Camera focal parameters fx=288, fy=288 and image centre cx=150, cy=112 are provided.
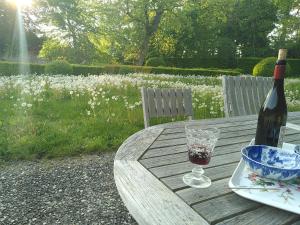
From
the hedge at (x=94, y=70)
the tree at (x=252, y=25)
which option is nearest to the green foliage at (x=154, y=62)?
the hedge at (x=94, y=70)

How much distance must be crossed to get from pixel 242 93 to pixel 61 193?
2120 millimetres

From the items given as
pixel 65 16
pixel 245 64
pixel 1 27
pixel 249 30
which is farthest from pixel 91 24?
pixel 249 30

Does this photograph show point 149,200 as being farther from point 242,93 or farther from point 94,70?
point 94,70

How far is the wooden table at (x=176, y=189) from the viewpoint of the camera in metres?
0.87

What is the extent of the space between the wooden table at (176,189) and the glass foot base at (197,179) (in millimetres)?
21

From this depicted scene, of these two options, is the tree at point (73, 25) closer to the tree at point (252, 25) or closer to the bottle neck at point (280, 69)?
the tree at point (252, 25)

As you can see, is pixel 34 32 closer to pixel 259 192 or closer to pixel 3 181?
pixel 3 181

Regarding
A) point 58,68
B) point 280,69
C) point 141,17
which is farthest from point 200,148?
point 141,17

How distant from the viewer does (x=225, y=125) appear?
2066 mm

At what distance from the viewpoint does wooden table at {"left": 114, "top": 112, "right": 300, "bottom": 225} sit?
871 mm

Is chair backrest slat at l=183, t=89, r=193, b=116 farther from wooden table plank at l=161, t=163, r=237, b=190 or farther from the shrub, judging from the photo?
the shrub

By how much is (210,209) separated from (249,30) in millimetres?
29511

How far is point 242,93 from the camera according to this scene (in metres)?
3.10

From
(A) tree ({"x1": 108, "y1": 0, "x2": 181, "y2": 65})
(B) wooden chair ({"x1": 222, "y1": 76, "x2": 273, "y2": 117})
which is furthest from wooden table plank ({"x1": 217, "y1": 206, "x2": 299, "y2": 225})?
(A) tree ({"x1": 108, "y1": 0, "x2": 181, "y2": 65})
